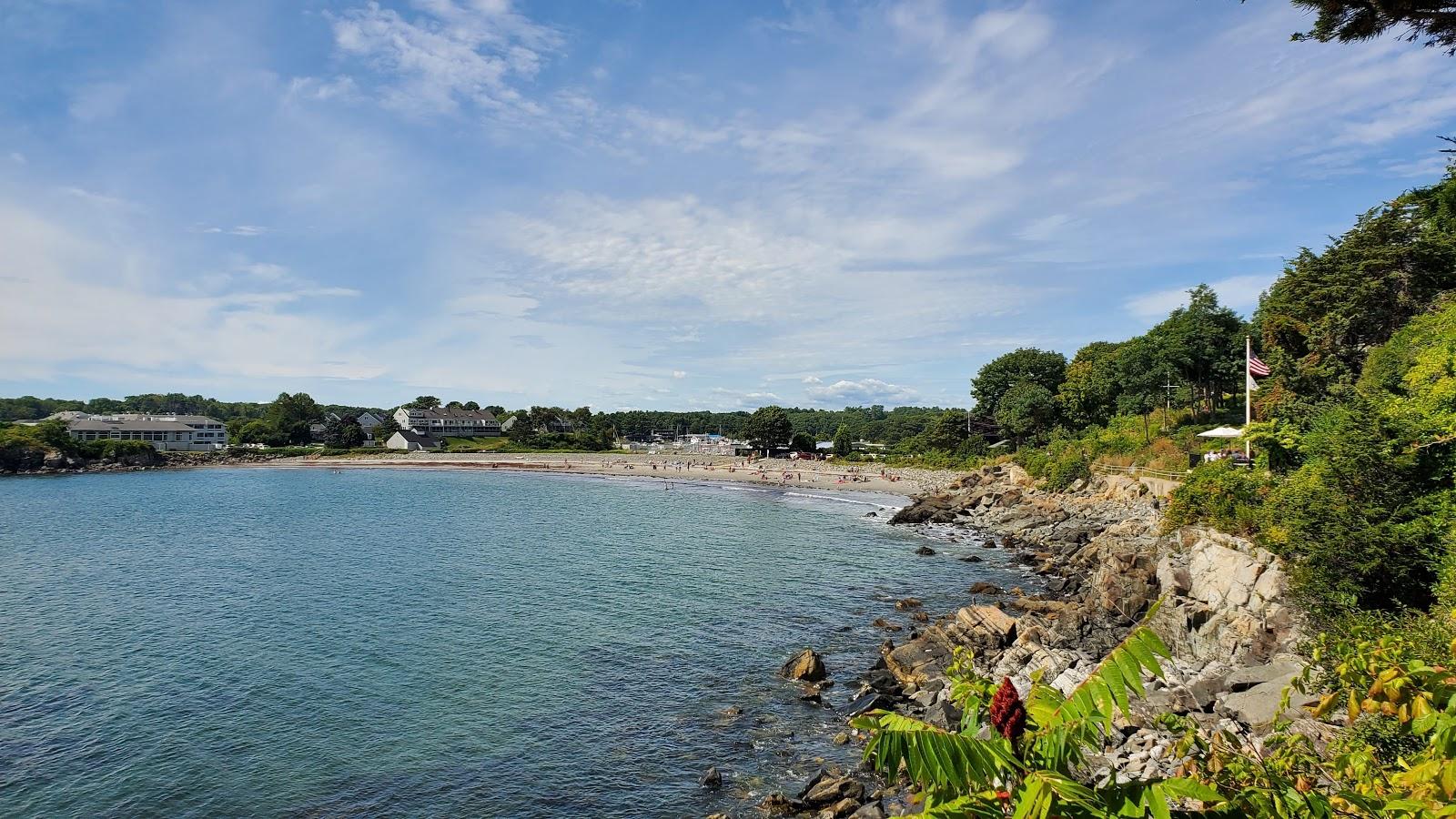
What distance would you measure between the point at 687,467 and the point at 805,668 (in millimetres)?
114065

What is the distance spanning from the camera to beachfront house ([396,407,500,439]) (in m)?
184

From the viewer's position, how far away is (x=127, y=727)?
22906 mm

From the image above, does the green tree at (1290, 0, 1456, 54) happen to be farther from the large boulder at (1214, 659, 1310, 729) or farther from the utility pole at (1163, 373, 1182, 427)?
the utility pole at (1163, 373, 1182, 427)

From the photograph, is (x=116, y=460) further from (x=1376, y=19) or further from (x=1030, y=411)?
(x=1376, y=19)

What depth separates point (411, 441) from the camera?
172750mm

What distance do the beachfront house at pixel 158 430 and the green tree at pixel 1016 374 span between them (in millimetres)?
171643

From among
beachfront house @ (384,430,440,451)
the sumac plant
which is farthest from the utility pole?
beachfront house @ (384,430,440,451)

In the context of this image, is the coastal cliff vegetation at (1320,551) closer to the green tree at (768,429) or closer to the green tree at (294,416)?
the green tree at (768,429)

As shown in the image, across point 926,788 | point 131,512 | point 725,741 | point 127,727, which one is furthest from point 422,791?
point 131,512

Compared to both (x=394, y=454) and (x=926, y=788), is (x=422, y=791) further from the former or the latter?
(x=394, y=454)

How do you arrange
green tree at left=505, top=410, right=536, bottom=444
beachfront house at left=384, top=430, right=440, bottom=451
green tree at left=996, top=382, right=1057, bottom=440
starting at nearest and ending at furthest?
green tree at left=996, top=382, right=1057, bottom=440
beachfront house at left=384, top=430, right=440, bottom=451
green tree at left=505, top=410, right=536, bottom=444

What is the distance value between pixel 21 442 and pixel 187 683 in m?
152

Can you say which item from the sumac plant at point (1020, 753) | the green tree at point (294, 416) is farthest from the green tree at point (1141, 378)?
the green tree at point (294, 416)

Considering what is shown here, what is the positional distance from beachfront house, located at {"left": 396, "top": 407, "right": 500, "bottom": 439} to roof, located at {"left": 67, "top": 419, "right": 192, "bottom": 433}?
46716 millimetres
